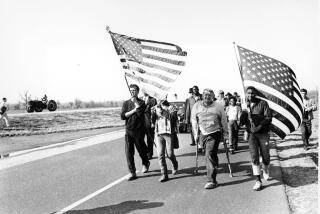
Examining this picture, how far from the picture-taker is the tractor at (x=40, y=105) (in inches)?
1373

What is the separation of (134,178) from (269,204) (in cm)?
309

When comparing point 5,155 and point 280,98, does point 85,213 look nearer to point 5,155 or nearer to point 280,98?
point 280,98

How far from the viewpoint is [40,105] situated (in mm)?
35375

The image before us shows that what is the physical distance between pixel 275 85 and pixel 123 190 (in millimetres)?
3784

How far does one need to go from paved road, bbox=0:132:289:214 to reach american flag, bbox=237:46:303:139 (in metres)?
1.18

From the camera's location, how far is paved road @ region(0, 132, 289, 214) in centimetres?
555

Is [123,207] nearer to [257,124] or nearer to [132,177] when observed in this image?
[132,177]

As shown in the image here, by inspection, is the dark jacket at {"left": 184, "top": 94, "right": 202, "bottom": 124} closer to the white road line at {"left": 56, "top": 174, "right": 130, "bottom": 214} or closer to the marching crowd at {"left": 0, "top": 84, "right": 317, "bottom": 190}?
the marching crowd at {"left": 0, "top": 84, "right": 317, "bottom": 190}

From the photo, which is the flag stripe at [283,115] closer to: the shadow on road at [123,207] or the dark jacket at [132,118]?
the dark jacket at [132,118]

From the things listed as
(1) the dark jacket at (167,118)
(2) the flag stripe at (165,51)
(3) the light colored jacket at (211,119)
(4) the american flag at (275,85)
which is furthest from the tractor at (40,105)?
(4) the american flag at (275,85)

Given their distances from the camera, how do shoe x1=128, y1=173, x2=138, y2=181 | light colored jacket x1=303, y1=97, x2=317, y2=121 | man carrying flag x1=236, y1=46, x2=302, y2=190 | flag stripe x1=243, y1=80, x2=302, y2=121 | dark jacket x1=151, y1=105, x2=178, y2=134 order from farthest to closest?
light colored jacket x1=303, y1=97, x2=317, y2=121, dark jacket x1=151, y1=105, x2=178, y2=134, shoe x1=128, y1=173, x2=138, y2=181, flag stripe x1=243, y1=80, x2=302, y2=121, man carrying flag x1=236, y1=46, x2=302, y2=190

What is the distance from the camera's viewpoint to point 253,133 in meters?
6.80

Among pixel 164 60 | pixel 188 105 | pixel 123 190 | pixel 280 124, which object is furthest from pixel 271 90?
pixel 188 105

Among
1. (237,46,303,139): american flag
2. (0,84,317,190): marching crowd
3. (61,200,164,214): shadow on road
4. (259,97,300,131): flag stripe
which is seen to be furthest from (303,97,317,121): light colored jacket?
(61,200,164,214): shadow on road
